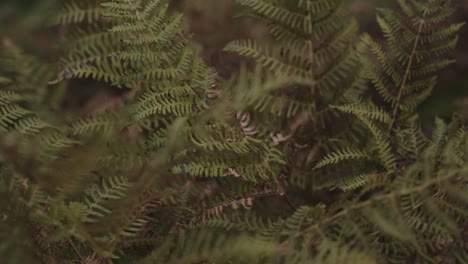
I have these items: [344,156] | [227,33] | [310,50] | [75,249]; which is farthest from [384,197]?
[227,33]

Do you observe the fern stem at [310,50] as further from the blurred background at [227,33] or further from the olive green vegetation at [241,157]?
the blurred background at [227,33]

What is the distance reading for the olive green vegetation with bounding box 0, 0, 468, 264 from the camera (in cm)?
119

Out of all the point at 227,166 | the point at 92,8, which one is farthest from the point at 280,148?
the point at 92,8

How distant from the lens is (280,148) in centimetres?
165

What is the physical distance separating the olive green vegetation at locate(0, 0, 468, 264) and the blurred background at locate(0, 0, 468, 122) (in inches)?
18.4

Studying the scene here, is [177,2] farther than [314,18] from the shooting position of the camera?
Yes

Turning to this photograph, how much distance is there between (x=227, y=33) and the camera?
7.58ft

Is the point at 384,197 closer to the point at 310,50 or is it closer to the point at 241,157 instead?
the point at 241,157

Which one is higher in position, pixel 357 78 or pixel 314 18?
pixel 314 18

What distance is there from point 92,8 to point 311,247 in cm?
119

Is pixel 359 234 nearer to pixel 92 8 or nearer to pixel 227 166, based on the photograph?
pixel 227 166

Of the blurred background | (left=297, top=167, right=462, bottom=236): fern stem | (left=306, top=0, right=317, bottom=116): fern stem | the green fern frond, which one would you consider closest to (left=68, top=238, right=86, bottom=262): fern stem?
(left=297, top=167, right=462, bottom=236): fern stem

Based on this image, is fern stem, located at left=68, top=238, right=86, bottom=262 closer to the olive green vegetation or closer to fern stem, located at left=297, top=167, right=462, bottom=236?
the olive green vegetation

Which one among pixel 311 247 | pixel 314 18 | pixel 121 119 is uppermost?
pixel 314 18
